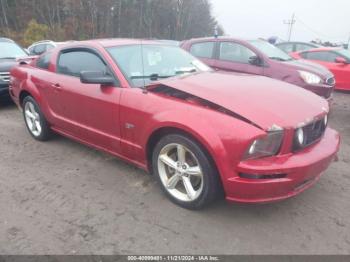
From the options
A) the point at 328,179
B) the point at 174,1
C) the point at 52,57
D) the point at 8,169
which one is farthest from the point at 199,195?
the point at 174,1

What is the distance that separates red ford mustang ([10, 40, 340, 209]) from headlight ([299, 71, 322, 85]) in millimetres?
2849

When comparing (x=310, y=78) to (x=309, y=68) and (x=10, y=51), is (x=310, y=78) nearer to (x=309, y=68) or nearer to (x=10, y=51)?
(x=309, y=68)

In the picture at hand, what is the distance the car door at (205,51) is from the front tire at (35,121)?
379 centimetres

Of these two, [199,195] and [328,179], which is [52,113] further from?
[328,179]

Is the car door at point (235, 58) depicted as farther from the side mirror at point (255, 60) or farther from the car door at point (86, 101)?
the car door at point (86, 101)

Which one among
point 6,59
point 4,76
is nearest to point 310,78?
point 4,76

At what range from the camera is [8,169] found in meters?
4.14

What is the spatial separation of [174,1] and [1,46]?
152 ft

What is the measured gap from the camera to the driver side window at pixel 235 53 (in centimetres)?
692

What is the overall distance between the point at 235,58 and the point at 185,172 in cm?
457

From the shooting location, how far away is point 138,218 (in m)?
3.04

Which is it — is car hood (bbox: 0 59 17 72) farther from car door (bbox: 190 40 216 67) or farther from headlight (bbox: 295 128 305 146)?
headlight (bbox: 295 128 305 146)

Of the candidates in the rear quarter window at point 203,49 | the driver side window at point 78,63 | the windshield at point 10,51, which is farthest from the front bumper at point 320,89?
the windshield at point 10,51

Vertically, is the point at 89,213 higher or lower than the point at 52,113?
lower
